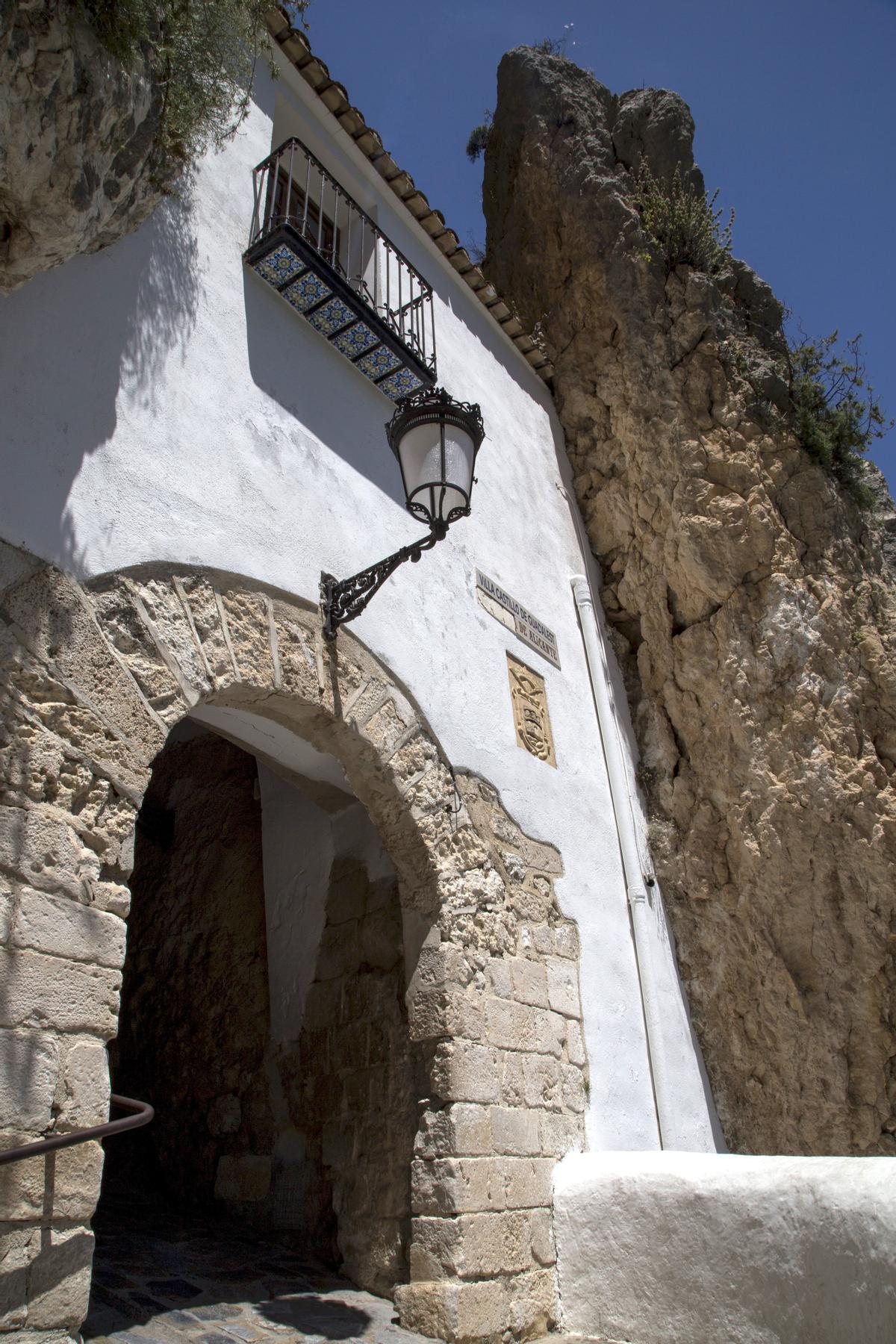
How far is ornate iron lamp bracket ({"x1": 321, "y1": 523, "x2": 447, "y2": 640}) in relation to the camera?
12.8ft

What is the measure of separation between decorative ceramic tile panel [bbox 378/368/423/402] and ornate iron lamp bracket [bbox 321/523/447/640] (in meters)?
1.50

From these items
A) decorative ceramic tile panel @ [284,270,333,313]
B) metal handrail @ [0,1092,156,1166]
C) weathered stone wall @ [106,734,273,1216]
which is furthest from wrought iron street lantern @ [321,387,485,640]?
weathered stone wall @ [106,734,273,1216]

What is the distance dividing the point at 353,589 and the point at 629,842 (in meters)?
2.48

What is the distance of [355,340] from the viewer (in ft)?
16.0

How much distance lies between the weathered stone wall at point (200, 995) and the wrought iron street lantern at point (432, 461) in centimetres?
212

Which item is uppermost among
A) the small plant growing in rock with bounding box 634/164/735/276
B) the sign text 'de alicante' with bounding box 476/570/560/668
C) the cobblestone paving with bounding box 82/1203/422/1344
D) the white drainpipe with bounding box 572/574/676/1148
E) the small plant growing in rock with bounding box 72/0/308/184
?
the small plant growing in rock with bounding box 634/164/735/276

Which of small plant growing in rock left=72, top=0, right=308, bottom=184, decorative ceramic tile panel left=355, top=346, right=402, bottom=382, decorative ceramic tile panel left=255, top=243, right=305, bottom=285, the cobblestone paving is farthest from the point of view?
decorative ceramic tile panel left=355, top=346, right=402, bottom=382

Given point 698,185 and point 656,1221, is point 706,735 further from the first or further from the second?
point 698,185

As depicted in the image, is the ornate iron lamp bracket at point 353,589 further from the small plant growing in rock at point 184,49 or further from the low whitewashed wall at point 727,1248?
the low whitewashed wall at point 727,1248

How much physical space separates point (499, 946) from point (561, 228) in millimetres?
6247

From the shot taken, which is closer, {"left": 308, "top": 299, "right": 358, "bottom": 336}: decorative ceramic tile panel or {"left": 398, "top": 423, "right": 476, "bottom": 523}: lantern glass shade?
{"left": 398, "top": 423, "right": 476, "bottom": 523}: lantern glass shade

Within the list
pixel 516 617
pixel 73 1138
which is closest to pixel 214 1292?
pixel 73 1138

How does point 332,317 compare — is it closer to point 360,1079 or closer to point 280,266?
point 280,266

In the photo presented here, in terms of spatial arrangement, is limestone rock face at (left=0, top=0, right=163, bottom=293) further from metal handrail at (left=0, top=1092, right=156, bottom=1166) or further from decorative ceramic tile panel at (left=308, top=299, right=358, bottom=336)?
metal handrail at (left=0, top=1092, right=156, bottom=1166)
